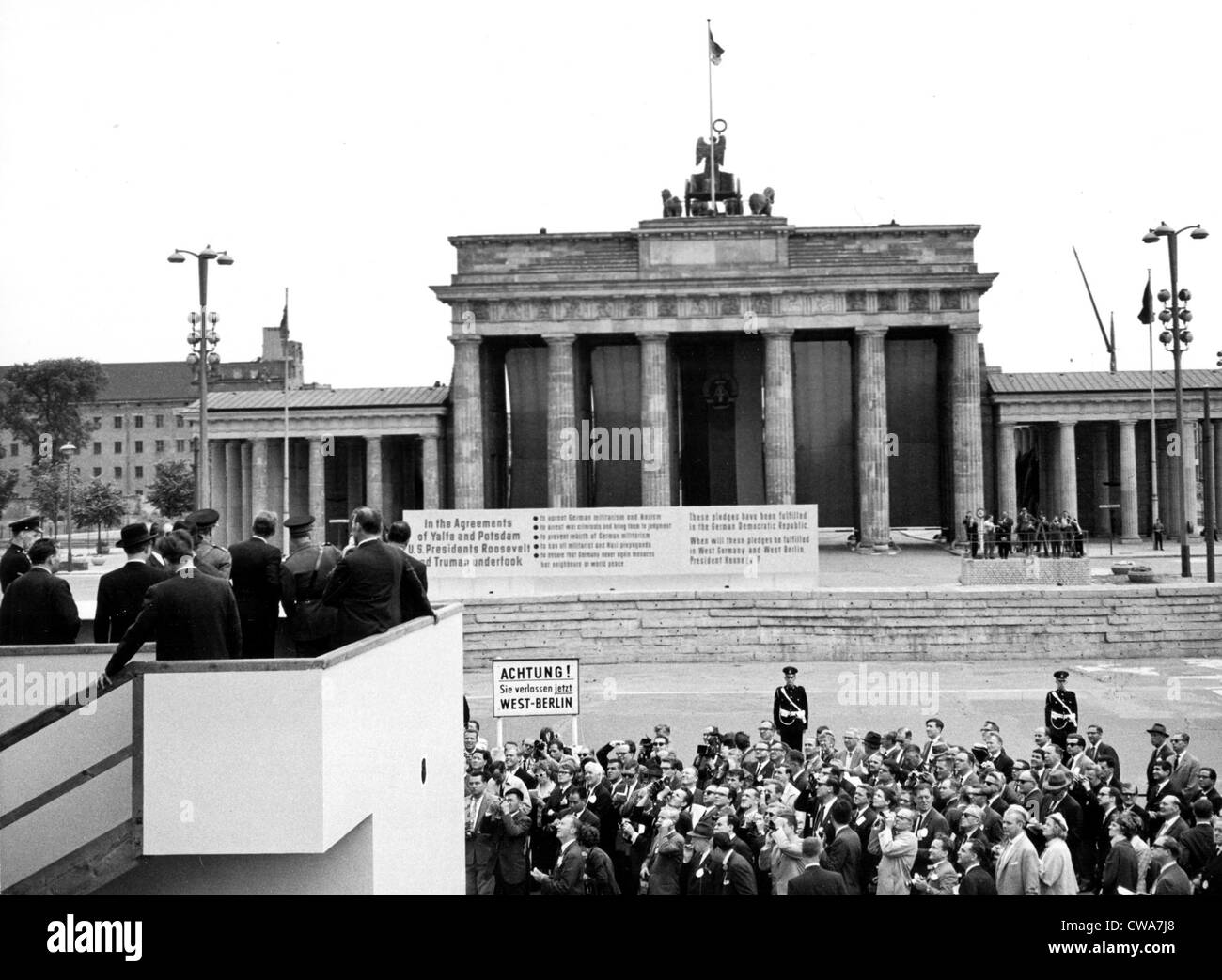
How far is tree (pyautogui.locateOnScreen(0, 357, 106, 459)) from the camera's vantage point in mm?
9766

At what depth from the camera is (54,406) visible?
51.8 feet

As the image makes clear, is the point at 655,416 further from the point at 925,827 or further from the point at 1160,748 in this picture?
the point at 925,827

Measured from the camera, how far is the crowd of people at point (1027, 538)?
38.3 metres

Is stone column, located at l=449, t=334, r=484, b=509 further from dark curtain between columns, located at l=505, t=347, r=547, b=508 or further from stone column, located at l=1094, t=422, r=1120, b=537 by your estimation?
stone column, located at l=1094, t=422, r=1120, b=537

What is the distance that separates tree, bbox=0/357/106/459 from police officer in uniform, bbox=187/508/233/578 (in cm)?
142

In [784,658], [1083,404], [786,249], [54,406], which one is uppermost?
[786,249]

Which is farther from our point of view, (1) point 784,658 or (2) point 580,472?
(2) point 580,472

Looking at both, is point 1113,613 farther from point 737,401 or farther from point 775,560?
point 737,401

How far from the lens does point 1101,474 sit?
56.0 meters

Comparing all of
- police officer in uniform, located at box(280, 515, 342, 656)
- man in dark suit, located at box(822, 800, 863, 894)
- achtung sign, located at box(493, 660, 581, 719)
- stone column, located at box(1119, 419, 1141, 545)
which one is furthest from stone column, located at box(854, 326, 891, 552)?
police officer in uniform, located at box(280, 515, 342, 656)

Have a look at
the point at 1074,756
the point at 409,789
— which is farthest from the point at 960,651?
the point at 409,789

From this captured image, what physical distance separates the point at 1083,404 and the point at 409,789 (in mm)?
50136
